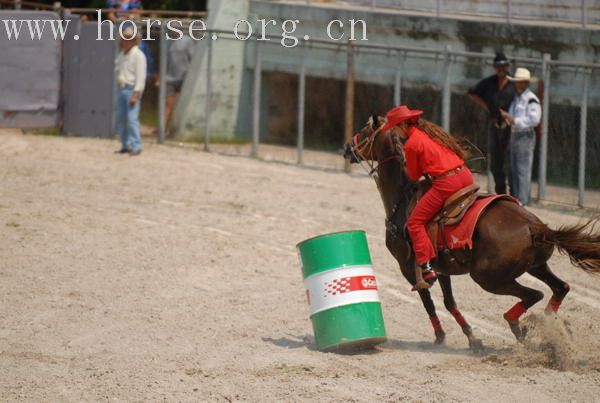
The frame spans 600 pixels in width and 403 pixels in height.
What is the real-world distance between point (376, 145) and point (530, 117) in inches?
246

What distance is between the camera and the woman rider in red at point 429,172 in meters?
9.21

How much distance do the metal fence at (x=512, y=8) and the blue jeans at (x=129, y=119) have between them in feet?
16.8

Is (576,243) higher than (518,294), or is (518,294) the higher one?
(576,243)

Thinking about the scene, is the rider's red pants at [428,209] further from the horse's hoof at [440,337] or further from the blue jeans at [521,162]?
the blue jeans at [521,162]

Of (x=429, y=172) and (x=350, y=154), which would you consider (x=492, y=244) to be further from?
(x=350, y=154)

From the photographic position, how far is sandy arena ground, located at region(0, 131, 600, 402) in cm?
830

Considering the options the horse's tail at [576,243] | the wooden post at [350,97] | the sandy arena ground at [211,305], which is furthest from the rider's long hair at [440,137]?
the wooden post at [350,97]

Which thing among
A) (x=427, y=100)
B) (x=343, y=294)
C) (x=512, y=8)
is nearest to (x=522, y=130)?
(x=427, y=100)

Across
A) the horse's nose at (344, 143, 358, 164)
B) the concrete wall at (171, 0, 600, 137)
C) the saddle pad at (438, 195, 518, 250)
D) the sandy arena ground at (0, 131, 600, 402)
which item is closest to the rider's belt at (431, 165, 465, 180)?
the saddle pad at (438, 195, 518, 250)

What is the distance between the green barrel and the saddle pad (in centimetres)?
76

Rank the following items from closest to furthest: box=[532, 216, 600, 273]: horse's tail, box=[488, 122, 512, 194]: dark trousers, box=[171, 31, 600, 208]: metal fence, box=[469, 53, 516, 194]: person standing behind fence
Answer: box=[532, 216, 600, 273]: horse's tail → box=[469, 53, 516, 194]: person standing behind fence → box=[488, 122, 512, 194]: dark trousers → box=[171, 31, 600, 208]: metal fence

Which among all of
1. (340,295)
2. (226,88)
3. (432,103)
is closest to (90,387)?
(340,295)

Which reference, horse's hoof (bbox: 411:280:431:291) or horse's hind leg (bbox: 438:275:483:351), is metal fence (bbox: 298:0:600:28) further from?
horse's hoof (bbox: 411:280:431:291)

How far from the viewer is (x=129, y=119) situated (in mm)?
18328
